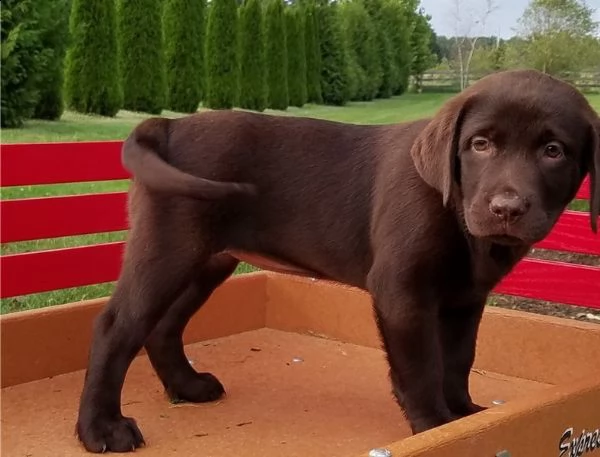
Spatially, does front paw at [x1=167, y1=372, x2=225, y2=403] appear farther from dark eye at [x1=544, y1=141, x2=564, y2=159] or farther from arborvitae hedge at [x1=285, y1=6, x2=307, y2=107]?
arborvitae hedge at [x1=285, y1=6, x2=307, y2=107]

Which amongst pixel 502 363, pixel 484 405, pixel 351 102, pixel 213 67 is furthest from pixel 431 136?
pixel 213 67

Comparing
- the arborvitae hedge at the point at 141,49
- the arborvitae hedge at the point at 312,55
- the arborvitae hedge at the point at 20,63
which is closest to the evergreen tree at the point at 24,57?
the arborvitae hedge at the point at 20,63

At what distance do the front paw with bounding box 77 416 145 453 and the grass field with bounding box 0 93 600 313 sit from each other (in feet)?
5.47

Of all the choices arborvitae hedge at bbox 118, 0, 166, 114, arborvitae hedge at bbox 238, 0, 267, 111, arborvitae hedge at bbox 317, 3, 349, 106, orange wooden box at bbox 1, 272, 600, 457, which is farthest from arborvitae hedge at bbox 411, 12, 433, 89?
arborvitae hedge at bbox 118, 0, 166, 114

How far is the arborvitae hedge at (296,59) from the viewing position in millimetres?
8094

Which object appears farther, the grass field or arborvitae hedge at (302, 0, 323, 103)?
arborvitae hedge at (302, 0, 323, 103)

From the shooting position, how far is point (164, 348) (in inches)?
119

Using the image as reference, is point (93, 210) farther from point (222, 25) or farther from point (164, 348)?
point (222, 25)

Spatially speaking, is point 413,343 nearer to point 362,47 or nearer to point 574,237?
point 574,237

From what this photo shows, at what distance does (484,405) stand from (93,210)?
182cm

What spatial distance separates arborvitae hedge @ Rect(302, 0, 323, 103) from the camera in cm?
755

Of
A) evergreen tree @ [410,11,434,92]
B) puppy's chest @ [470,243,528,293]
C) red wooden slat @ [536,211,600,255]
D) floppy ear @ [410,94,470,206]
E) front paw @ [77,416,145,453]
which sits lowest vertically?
front paw @ [77,416,145,453]

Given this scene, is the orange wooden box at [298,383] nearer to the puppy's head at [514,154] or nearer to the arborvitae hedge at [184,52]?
the puppy's head at [514,154]

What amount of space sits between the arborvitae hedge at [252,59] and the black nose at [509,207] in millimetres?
6140
